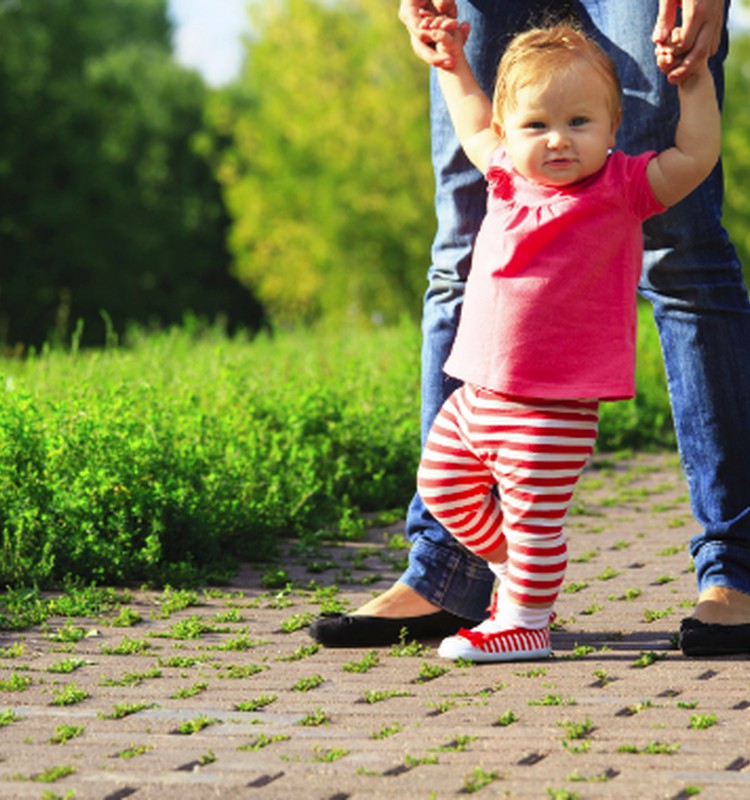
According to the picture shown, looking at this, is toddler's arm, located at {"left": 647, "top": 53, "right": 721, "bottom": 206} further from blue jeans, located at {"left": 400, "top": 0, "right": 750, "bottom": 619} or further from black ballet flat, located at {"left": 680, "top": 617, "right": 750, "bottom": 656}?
black ballet flat, located at {"left": 680, "top": 617, "right": 750, "bottom": 656}

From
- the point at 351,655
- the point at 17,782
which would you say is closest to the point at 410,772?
the point at 17,782

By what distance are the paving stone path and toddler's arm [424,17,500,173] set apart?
1.20m

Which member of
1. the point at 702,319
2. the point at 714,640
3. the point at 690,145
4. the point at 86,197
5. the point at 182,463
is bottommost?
the point at 714,640

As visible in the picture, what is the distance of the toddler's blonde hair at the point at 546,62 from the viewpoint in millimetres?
3502

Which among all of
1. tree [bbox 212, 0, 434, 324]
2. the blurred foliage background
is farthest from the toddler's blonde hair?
tree [bbox 212, 0, 434, 324]

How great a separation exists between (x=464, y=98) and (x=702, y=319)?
0.77 metres

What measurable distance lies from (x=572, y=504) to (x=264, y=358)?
2867 millimetres

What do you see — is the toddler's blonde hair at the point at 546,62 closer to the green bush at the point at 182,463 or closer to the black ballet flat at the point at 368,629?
the black ballet flat at the point at 368,629

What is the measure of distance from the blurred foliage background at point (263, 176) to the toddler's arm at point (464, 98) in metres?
31.8

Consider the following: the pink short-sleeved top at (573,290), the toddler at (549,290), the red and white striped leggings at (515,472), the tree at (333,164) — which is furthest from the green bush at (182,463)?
the tree at (333,164)

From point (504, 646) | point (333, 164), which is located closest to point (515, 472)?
point (504, 646)

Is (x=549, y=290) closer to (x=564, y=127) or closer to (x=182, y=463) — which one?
(x=564, y=127)

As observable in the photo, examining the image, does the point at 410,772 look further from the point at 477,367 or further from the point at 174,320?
the point at 174,320

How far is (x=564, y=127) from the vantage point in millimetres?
3496
